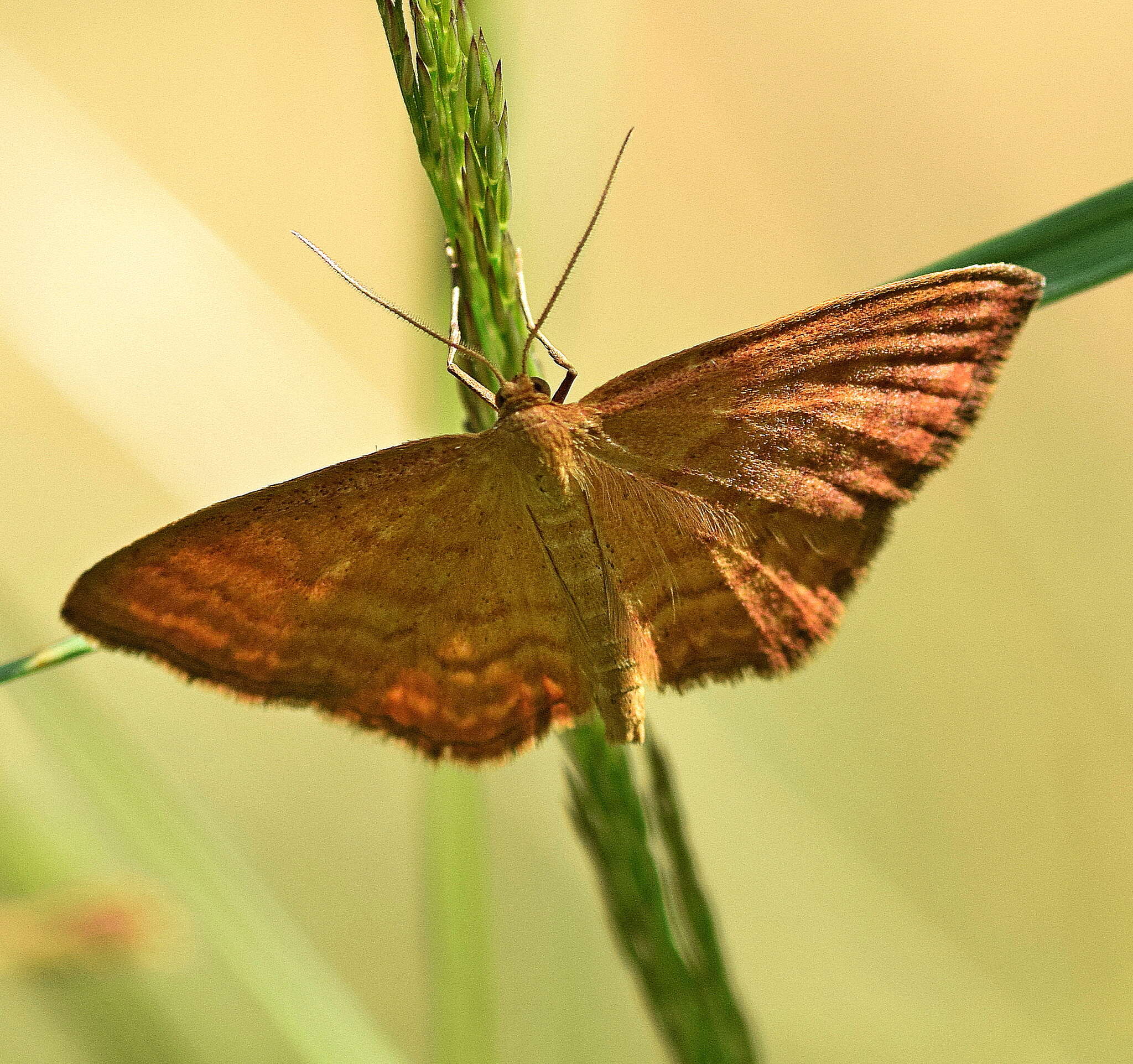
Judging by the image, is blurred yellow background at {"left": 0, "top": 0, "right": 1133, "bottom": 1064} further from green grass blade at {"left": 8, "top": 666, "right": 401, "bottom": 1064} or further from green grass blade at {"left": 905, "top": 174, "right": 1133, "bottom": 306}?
green grass blade at {"left": 905, "top": 174, "right": 1133, "bottom": 306}

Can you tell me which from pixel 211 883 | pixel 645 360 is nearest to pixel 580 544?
pixel 211 883

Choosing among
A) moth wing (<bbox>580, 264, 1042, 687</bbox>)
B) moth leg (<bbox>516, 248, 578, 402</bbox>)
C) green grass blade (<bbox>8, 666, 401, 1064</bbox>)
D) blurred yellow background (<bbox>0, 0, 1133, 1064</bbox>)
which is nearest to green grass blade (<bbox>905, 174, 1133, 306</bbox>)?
moth wing (<bbox>580, 264, 1042, 687</bbox>)

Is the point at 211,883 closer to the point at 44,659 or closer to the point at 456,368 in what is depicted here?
the point at 44,659

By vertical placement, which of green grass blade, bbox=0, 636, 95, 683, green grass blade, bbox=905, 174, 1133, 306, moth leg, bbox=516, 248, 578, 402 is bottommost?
green grass blade, bbox=0, 636, 95, 683

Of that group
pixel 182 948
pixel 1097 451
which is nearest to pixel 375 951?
pixel 182 948

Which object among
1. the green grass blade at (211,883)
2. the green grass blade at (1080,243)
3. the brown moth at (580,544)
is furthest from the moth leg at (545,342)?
the green grass blade at (211,883)

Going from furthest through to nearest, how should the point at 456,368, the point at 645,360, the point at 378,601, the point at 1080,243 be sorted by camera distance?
the point at 645,360
the point at 378,601
the point at 456,368
the point at 1080,243
